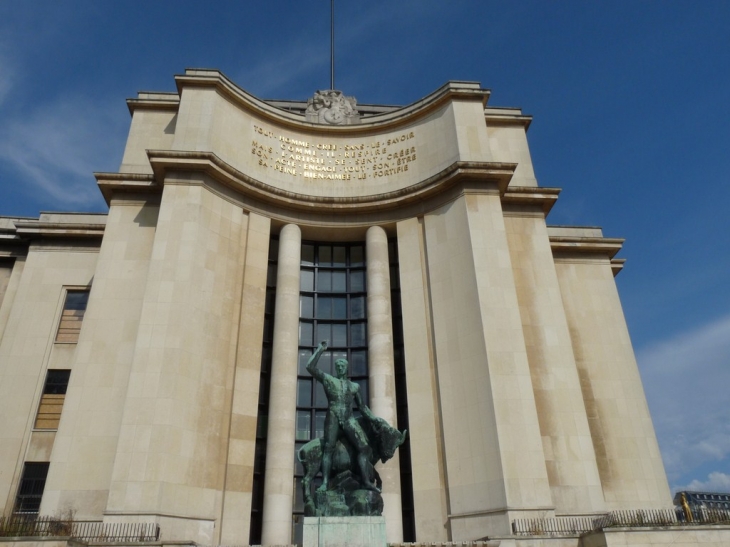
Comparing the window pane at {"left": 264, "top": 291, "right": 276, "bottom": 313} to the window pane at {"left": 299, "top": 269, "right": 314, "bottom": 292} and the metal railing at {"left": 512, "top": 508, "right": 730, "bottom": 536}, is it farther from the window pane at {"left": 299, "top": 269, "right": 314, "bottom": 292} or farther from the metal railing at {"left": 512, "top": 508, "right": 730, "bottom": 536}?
the metal railing at {"left": 512, "top": 508, "right": 730, "bottom": 536}

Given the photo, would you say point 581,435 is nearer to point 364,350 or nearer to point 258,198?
point 364,350

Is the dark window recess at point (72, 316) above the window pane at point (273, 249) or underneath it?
underneath

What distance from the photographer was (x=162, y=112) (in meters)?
32.8

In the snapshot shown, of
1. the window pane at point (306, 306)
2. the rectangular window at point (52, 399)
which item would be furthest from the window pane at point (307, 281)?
the rectangular window at point (52, 399)

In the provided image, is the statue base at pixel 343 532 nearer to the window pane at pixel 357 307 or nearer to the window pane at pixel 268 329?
the window pane at pixel 268 329

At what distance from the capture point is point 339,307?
101 feet

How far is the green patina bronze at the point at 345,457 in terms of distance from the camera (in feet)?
50.7

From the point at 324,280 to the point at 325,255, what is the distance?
5.79 feet

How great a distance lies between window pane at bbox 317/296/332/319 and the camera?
30484 millimetres

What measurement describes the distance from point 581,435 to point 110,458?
65.3ft

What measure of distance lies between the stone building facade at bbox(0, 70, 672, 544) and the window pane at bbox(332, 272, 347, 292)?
0.28 ft

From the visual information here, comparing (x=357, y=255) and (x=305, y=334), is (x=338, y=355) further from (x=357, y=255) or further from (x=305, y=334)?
(x=357, y=255)

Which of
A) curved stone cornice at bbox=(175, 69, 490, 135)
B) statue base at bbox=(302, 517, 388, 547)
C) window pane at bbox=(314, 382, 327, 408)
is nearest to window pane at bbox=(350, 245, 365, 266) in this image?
curved stone cornice at bbox=(175, 69, 490, 135)

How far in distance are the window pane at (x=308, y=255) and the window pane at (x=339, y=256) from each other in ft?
4.02
